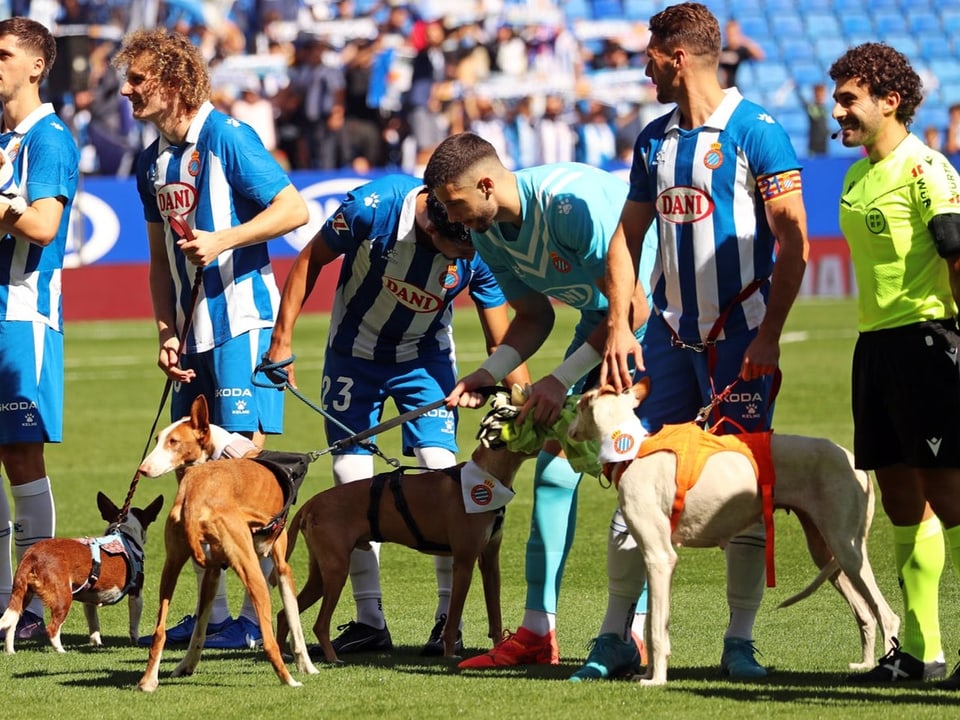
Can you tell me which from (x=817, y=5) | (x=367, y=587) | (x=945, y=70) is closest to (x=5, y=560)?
(x=367, y=587)

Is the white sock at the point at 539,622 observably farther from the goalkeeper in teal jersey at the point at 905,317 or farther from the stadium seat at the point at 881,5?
the stadium seat at the point at 881,5

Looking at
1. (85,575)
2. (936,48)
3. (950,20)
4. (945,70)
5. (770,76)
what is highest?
(950,20)

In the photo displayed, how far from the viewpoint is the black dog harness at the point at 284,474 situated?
5.46 metres

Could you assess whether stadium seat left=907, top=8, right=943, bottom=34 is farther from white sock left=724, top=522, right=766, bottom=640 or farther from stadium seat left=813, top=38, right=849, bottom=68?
white sock left=724, top=522, right=766, bottom=640

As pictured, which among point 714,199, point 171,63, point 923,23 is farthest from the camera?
point 923,23

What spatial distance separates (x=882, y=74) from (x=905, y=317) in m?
0.82

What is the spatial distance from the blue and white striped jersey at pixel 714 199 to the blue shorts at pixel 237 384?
185 centimetres

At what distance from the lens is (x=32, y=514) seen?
6805mm

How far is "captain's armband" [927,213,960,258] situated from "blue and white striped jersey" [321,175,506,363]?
210 centimetres

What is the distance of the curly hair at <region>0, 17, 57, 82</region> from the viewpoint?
21.7ft

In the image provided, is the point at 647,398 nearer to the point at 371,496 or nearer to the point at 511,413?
the point at 511,413

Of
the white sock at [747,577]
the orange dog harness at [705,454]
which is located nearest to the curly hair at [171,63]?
the orange dog harness at [705,454]

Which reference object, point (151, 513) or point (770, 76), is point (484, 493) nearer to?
point (151, 513)

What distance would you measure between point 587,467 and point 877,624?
122 centimetres
